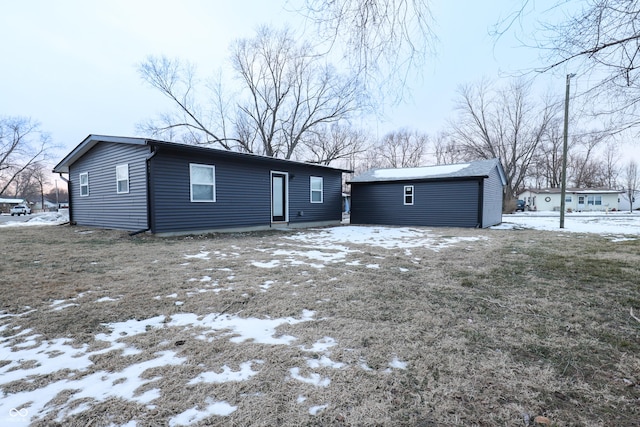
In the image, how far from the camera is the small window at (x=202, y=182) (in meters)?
9.00

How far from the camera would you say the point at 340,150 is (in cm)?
2867

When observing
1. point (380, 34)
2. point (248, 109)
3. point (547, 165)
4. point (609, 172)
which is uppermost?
point (248, 109)

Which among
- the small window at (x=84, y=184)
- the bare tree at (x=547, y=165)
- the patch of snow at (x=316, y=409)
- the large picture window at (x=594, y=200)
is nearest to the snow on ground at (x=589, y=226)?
the patch of snow at (x=316, y=409)

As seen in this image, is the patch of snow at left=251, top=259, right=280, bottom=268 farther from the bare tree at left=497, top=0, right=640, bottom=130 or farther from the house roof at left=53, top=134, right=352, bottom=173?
the house roof at left=53, top=134, right=352, bottom=173

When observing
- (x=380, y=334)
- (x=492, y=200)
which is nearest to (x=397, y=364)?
(x=380, y=334)

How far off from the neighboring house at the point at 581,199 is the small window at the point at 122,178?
4096 cm

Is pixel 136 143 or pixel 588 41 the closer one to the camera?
pixel 588 41

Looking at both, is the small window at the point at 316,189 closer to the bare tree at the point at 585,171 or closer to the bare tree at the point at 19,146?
the bare tree at the point at 585,171

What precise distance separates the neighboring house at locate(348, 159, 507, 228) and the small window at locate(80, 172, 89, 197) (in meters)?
11.2

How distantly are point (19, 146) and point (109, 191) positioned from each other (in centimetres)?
4100

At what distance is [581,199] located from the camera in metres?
35.3

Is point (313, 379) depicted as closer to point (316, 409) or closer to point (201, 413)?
point (316, 409)

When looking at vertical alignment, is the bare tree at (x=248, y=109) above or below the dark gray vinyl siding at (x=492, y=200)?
above

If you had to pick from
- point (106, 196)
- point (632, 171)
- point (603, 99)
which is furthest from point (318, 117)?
point (632, 171)
